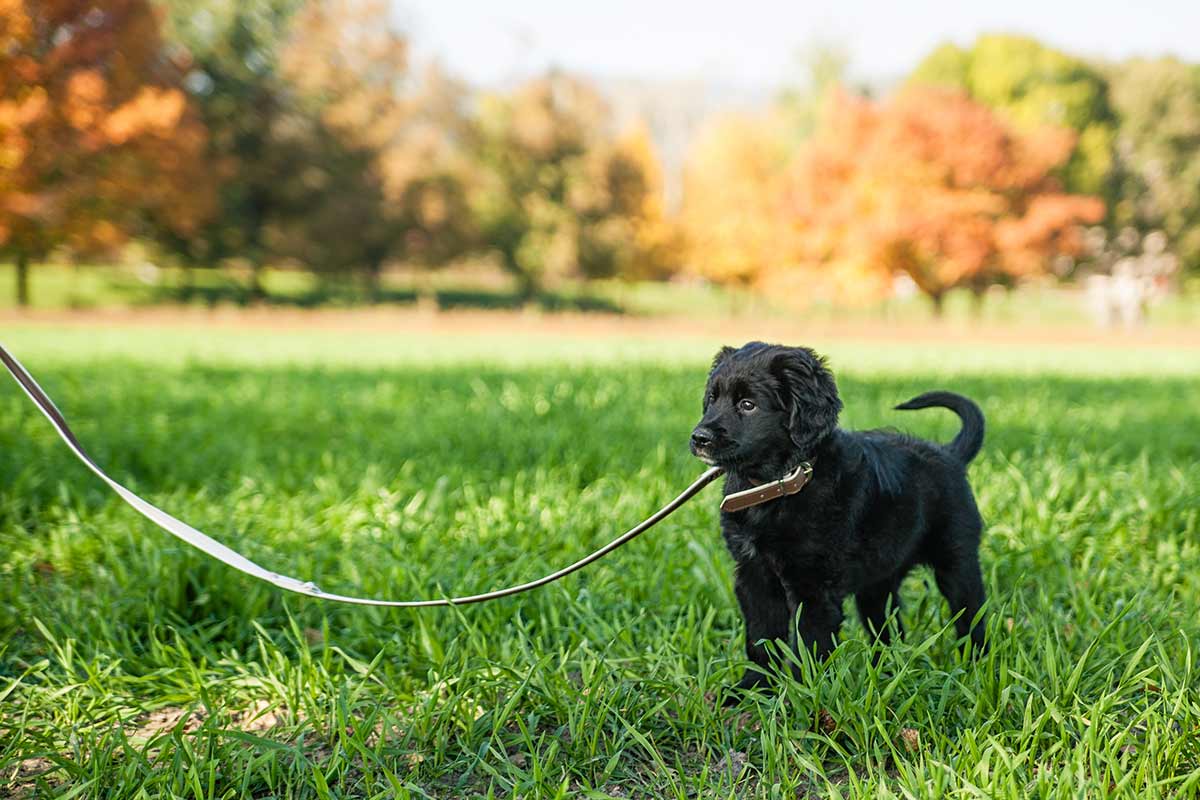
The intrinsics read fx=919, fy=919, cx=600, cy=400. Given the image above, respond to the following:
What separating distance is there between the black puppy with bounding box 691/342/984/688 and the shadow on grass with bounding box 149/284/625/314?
3470 centimetres

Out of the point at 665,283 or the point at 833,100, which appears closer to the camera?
the point at 833,100

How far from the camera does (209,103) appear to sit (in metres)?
33.8

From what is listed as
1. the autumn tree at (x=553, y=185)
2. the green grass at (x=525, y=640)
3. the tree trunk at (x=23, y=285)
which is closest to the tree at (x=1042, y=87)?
the autumn tree at (x=553, y=185)

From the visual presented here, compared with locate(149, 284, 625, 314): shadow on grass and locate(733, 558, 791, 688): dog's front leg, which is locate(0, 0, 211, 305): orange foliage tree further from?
locate(733, 558, 791, 688): dog's front leg

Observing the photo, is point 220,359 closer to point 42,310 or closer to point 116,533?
point 116,533

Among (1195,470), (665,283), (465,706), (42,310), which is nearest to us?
(465,706)

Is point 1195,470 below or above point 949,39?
below

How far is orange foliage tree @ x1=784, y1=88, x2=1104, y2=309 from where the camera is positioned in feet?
101

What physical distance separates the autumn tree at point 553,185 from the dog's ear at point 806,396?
116 ft

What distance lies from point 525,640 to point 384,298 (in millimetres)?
37593

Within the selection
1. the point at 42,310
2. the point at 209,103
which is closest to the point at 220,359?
the point at 42,310

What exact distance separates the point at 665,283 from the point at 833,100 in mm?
23456

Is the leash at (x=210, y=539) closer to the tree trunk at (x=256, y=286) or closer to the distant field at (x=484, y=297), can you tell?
the distant field at (x=484, y=297)

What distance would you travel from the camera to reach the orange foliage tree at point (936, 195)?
1209 inches
